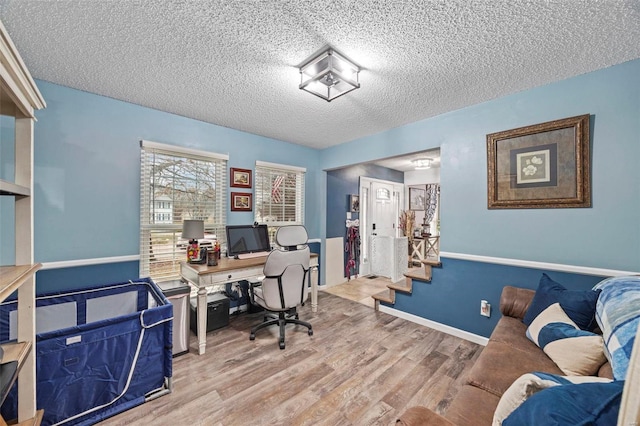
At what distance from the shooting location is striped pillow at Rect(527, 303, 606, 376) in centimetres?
126

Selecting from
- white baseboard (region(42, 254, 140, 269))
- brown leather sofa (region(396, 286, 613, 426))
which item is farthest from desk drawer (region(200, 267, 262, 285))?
brown leather sofa (region(396, 286, 613, 426))

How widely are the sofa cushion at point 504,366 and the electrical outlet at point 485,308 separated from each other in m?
0.89

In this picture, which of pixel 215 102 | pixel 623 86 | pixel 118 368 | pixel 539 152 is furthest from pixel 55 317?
pixel 623 86

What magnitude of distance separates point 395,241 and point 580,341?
11.5 feet

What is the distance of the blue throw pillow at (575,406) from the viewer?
60 centimetres

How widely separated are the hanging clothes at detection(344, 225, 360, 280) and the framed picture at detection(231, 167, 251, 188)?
229 centimetres

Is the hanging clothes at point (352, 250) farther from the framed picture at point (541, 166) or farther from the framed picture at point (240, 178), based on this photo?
the framed picture at point (541, 166)

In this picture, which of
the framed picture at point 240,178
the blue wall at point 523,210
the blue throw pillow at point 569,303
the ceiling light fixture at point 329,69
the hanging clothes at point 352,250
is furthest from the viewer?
the hanging clothes at point 352,250

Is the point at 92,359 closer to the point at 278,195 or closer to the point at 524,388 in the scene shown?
the point at 524,388

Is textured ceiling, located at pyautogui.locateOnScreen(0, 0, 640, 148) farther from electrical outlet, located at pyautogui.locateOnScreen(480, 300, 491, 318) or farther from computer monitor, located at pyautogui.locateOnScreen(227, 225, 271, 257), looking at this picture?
electrical outlet, located at pyautogui.locateOnScreen(480, 300, 491, 318)

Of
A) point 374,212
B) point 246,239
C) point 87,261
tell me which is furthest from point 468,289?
point 87,261

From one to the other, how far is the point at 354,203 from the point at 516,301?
319 cm

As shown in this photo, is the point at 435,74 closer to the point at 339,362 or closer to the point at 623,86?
the point at 623,86

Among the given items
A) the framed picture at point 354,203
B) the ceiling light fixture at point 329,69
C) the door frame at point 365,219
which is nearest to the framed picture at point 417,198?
the door frame at point 365,219
